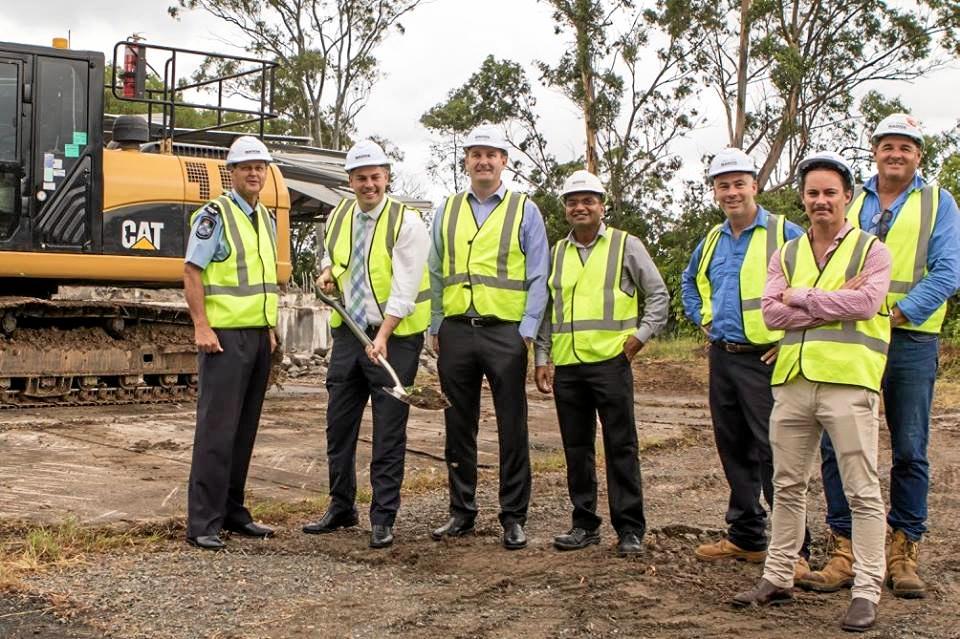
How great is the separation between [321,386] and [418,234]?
11.3m

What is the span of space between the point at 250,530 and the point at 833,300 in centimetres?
331

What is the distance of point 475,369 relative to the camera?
6.66 metres

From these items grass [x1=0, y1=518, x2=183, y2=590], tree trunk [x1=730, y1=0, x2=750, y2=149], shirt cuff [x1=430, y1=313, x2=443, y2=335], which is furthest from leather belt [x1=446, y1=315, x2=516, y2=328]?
tree trunk [x1=730, y1=0, x2=750, y2=149]

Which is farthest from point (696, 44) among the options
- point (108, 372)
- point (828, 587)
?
point (828, 587)

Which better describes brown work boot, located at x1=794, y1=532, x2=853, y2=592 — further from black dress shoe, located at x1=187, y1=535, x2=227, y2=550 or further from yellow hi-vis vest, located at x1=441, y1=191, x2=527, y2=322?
black dress shoe, located at x1=187, y1=535, x2=227, y2=550

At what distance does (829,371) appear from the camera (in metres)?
5.17

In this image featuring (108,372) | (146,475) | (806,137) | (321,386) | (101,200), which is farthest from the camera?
(806,137)

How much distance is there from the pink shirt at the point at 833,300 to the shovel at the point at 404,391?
6.05 ft

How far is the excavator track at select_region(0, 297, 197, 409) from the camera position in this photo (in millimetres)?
12539

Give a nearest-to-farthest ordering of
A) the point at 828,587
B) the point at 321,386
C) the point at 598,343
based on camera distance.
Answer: the point at 828,587 < the point at 598,343 < the point at 321,386

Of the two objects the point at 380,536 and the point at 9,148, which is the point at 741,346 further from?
the point at 9,148

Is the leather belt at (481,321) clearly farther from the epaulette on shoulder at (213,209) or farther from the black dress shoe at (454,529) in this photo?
the epaulette on shoulder at (213,209)

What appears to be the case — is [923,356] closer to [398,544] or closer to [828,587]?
[828,587]

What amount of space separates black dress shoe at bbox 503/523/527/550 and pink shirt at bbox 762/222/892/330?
6.13 feet
